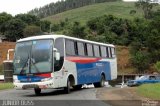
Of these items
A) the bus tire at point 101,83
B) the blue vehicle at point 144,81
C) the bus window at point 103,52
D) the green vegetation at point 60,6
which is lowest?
the blue vehicle at point 144,81

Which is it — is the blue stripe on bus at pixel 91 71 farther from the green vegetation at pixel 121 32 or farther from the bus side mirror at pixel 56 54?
the green vegetation at pixel 121 32

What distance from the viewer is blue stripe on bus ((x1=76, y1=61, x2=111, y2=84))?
26038 mm

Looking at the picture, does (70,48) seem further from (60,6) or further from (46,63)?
(60,6)

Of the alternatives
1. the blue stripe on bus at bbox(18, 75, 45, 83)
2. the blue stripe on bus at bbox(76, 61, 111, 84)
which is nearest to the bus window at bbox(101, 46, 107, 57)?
the blue stripe on bus at bbox(76, 61, 111, 84)

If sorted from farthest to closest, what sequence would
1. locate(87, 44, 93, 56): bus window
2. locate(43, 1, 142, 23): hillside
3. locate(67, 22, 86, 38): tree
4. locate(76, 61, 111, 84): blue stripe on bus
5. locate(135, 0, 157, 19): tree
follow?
locate(43, 1, 142, 23): hillside < locate(135, 0, 157, 19): tree < locate(67, 22, 86, 38): tree < locate(87, 44, 93, 56): bus window < locate(76, 61, 111, 84): blue stripe on bus

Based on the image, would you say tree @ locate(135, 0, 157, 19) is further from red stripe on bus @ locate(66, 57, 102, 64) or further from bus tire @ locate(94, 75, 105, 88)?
red stripe on bus @ locate(66, 57, 102, 64)

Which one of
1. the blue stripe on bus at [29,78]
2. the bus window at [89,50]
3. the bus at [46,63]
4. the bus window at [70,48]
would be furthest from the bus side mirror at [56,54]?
the bus window at [89,50]

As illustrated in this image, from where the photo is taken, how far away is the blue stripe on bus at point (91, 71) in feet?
85.4

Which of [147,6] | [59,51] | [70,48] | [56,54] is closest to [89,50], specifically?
[70,48]

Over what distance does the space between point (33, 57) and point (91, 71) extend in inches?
278

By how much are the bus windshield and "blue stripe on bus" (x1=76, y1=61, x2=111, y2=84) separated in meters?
3.73

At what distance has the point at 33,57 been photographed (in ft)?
72.3

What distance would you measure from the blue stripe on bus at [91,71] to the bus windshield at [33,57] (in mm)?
3726

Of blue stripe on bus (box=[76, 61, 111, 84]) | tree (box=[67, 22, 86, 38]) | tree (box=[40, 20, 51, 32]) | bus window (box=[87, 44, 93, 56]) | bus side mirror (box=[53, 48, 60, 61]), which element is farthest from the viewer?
tree (box=[40, 20, 51, 32])
